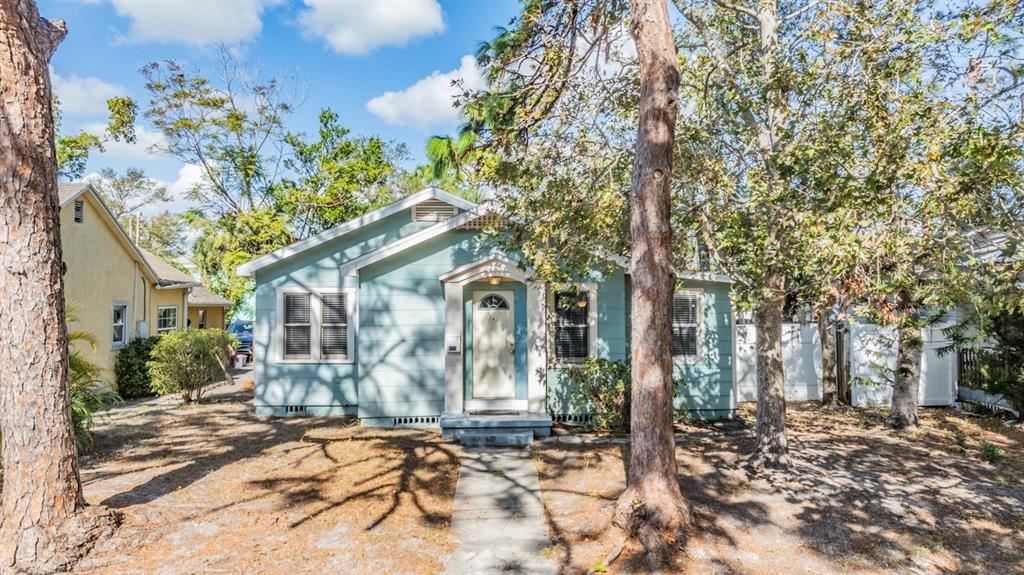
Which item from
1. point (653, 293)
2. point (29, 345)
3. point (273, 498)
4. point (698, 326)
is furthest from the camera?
point (698, 326)

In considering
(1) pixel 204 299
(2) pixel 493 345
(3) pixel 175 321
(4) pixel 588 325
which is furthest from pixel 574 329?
(1) pixel 204 299

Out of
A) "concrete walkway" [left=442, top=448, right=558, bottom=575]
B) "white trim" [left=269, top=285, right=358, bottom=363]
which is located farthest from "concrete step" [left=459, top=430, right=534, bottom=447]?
"white trim" [left=269, top=285, right=358, bottom=363]

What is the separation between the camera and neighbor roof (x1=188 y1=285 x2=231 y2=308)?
2003 cm

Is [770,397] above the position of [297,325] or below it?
below

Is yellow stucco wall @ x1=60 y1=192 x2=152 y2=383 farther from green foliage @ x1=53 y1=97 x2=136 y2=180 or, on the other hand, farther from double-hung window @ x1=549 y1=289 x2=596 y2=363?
double-hung window @ x1=549 y1=289 x2=596 y2=363

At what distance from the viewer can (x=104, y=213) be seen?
13.4 metres

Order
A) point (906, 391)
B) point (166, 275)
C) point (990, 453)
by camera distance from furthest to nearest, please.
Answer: point (166, 275) → point (906, 391) → point (990, 453)

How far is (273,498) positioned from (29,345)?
109 inches

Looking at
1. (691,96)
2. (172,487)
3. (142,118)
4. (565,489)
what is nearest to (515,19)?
(691,96)

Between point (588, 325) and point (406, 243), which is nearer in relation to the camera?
point (406, 243)

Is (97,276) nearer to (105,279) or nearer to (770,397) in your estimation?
(105,279)

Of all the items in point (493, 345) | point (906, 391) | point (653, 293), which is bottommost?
point (906, 391)

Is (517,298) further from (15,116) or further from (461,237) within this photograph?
(15,116)

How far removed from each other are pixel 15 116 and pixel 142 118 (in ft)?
52.8
